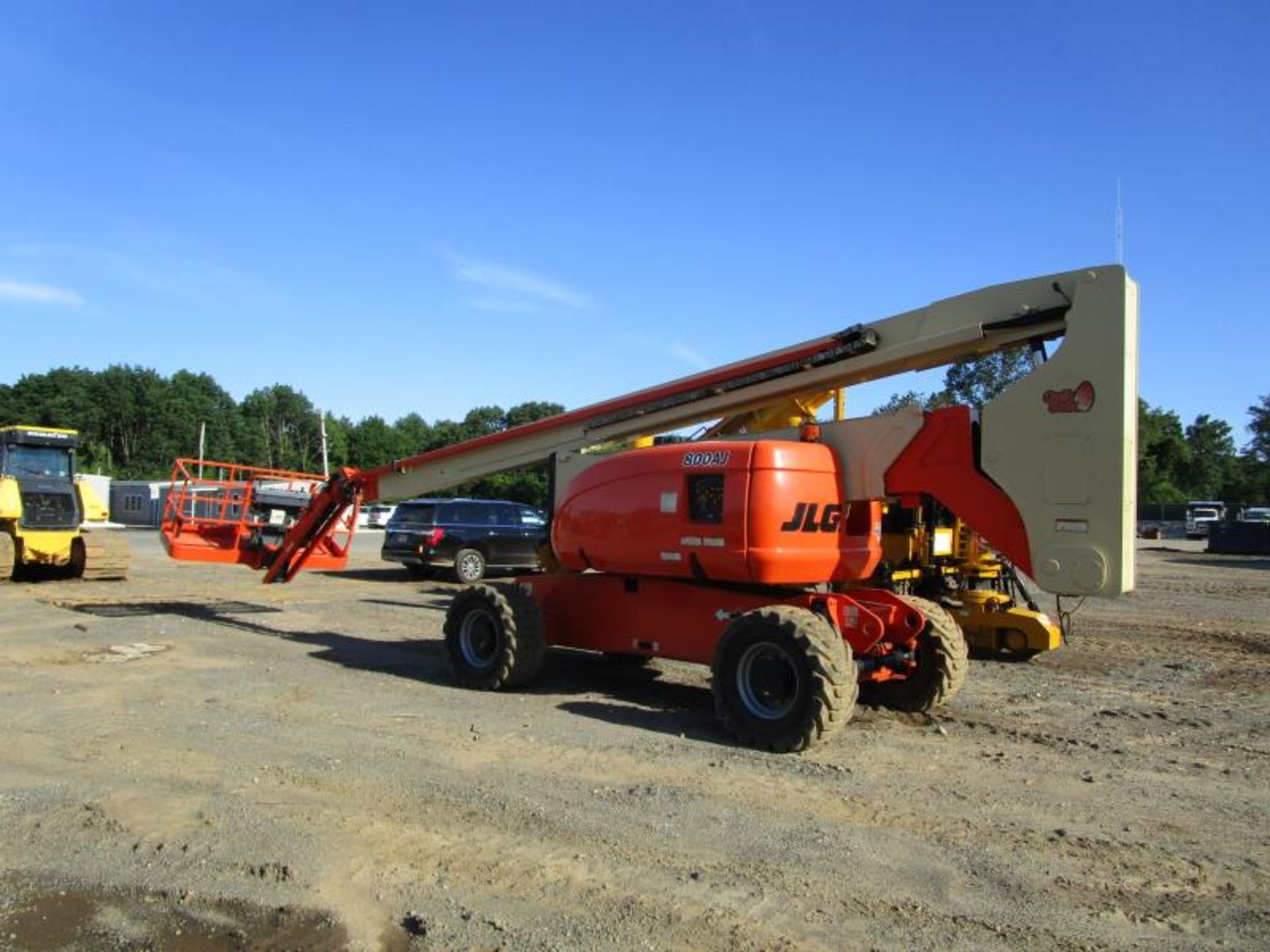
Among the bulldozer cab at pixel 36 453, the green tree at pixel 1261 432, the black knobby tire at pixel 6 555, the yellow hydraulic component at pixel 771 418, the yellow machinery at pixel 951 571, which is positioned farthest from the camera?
the green tree at pixel 1261 432

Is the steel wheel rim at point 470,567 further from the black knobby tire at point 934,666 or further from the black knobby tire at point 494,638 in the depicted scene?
the black knobby tire at point 934,666

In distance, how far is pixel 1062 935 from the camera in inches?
163

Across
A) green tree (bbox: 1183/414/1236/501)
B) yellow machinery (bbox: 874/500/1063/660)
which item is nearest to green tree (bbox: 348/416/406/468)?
green tree (bbox: 1183/414/1236/501)

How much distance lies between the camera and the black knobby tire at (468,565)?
68.2 feet

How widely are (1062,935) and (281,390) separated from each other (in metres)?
121

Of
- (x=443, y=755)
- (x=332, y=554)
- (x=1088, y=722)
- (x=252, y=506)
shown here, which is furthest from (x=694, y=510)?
(x=252, y=506)

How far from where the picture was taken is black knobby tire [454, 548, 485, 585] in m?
20.8

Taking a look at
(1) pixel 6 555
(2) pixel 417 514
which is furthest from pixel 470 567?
(1) pixel 6 555

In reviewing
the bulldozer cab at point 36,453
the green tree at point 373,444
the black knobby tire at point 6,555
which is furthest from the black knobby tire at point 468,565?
the green tree at point 373,444

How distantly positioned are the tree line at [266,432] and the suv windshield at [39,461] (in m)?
64.9

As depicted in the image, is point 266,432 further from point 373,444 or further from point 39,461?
point 39,461

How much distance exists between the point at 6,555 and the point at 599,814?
16407 millimetres

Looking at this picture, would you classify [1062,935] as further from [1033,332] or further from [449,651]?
[449,651]

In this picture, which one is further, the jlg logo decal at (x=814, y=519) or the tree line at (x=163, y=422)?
the tree line at (x=163, y=422)
